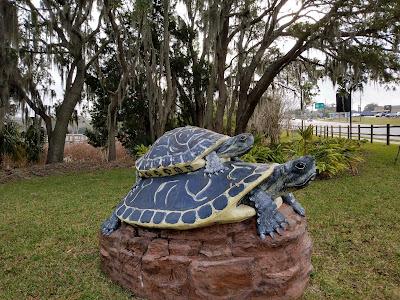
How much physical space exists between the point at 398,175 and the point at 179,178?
7.14 meters

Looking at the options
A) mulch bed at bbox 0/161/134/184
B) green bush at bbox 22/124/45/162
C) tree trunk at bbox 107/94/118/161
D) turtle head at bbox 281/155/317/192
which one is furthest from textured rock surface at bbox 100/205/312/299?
green bush at bbox 22/124/45/162

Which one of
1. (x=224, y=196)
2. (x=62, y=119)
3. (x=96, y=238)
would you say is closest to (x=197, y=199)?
(x=224, y=196)

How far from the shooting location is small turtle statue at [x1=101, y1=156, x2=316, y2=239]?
302cm

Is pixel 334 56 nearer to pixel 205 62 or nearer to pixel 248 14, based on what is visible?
pixel 248 14

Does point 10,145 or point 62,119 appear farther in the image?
point 10,145

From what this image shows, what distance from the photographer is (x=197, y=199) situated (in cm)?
312

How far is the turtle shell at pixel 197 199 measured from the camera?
300 cm

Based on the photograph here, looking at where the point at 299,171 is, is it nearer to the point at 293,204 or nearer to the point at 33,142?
the point at 293,204

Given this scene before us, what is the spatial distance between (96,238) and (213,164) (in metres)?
2.33

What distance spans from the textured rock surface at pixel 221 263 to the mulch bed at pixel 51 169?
26.5 ft

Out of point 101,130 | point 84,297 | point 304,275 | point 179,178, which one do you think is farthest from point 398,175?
point 101,130

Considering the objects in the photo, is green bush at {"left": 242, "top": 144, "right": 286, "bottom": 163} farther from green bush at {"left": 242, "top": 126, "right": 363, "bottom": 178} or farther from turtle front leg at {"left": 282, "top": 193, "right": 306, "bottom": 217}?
turtle front leg at {"left": 282, "top": 193, "right": 306, "bottom": 217}

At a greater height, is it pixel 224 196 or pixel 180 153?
pixel 180 153

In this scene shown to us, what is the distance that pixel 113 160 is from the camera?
13.1m
